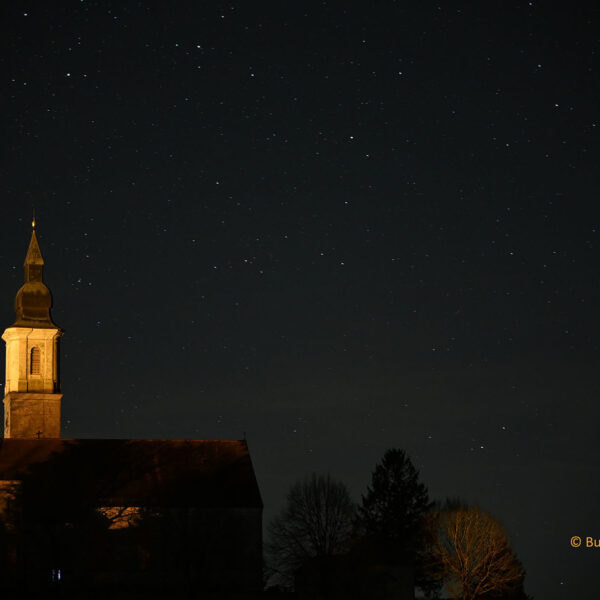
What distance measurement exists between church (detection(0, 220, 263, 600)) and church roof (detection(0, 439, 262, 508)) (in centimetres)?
6

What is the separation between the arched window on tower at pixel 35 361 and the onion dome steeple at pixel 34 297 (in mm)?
1707

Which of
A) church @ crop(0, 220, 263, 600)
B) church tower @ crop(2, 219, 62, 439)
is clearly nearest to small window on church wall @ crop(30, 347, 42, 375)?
church tower @ crop(2, 219, 62, 439)

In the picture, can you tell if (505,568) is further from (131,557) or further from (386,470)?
(131,557)

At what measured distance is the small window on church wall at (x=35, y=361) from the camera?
85.7 metres

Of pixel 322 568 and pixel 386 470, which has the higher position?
pixel 386 470

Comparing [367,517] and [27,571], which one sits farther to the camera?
[367,517]

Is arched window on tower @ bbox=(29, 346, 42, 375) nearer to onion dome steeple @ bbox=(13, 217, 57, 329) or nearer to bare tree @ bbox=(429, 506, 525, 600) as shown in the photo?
onion dome steeple @ bbox=(13, 217, 57, 329)

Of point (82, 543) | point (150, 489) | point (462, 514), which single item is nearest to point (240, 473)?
point (150, 489)

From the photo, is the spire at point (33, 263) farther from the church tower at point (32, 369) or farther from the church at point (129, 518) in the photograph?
the church at point (129, 518)

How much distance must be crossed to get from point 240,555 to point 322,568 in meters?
5.77

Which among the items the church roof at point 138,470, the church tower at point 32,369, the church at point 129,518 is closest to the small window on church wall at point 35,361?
the church tower at point 32,369

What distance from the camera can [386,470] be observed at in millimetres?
91625

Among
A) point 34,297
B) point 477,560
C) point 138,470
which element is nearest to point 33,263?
point 34,297

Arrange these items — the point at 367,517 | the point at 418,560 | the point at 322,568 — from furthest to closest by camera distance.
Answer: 1. the point at 367,517
2. the point at 418,560
3. the point at 322,568
